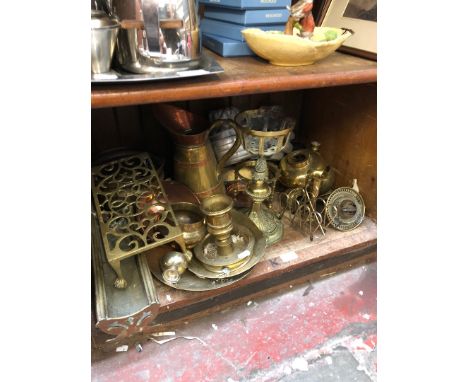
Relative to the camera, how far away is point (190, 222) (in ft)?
2.51

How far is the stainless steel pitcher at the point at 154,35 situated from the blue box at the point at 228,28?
19 cm

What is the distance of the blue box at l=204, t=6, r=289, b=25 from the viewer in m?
0.67

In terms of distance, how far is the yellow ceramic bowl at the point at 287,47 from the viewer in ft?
1.94

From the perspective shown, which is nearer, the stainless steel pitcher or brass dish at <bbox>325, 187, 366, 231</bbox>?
the stainless steel pitcher

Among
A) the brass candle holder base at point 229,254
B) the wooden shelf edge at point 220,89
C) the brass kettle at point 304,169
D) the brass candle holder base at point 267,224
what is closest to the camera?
the wooden shelf edge at point 220,89

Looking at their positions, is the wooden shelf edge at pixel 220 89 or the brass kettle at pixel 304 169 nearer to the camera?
the wooden shelf edge at pixel 220 89

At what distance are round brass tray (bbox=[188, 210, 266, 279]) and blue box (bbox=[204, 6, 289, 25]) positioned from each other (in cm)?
41

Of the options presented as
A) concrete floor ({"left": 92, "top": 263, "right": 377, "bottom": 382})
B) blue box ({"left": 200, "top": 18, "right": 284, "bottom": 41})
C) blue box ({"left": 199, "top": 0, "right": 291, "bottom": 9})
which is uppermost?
blue box ({"left": 199, "top": 0, "right": 291, "bottom": 9})

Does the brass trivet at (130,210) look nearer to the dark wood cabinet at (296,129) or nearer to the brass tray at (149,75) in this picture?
the dark wood cabinet at (296,129)

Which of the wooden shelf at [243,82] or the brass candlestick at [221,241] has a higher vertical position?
the wooden shelf at [243,82]

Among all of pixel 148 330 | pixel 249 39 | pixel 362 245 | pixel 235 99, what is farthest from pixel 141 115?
pixel 362 245

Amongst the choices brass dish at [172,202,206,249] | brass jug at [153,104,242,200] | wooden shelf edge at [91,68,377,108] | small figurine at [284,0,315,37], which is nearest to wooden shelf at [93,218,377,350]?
brass dish at [172,202,206,249]

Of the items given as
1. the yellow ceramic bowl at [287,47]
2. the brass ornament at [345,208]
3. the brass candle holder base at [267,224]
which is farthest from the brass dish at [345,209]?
the yellow ceramic bowl at [287,47]

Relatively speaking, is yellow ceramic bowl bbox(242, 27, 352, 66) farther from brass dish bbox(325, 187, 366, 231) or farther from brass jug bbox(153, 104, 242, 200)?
brass dish bbox(325, 187, 366, 231)
